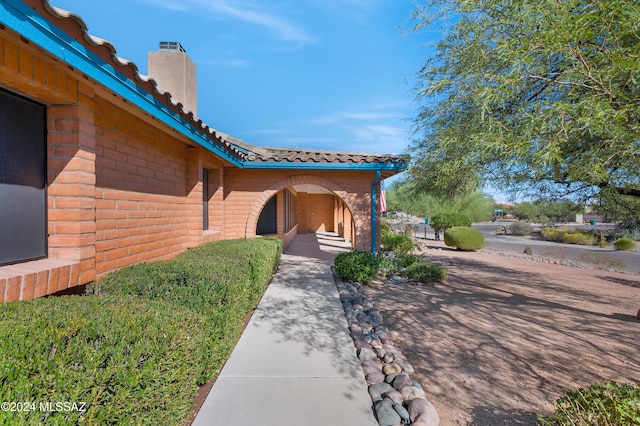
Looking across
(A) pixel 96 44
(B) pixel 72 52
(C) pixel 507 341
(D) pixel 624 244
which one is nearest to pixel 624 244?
(D) pixel 624 244

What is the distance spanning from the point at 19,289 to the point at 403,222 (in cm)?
2198

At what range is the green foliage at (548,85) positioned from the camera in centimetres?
319

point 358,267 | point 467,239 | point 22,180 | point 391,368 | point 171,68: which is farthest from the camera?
point 467,239

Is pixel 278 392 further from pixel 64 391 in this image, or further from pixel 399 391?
pixel 64 391

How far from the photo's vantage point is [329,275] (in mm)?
7645

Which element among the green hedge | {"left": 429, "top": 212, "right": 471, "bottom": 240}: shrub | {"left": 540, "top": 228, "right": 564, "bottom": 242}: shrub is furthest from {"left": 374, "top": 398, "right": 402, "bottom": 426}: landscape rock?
{"left": 540, "top": 228, "right": 564, "bottom": 242}: shrub

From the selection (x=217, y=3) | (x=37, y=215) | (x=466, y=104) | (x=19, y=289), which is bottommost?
(x=19, y=289)

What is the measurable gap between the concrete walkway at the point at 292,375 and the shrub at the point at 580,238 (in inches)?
1211

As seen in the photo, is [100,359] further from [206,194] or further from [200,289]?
[206,194]

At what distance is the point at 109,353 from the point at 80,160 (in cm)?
198

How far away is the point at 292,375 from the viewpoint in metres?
3.04

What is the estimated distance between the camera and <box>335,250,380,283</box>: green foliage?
22.9 feet

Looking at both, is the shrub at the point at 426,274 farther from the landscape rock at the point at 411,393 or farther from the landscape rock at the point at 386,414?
the landscape rock at the point at 386,414

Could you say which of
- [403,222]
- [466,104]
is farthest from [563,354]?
[403,222]
